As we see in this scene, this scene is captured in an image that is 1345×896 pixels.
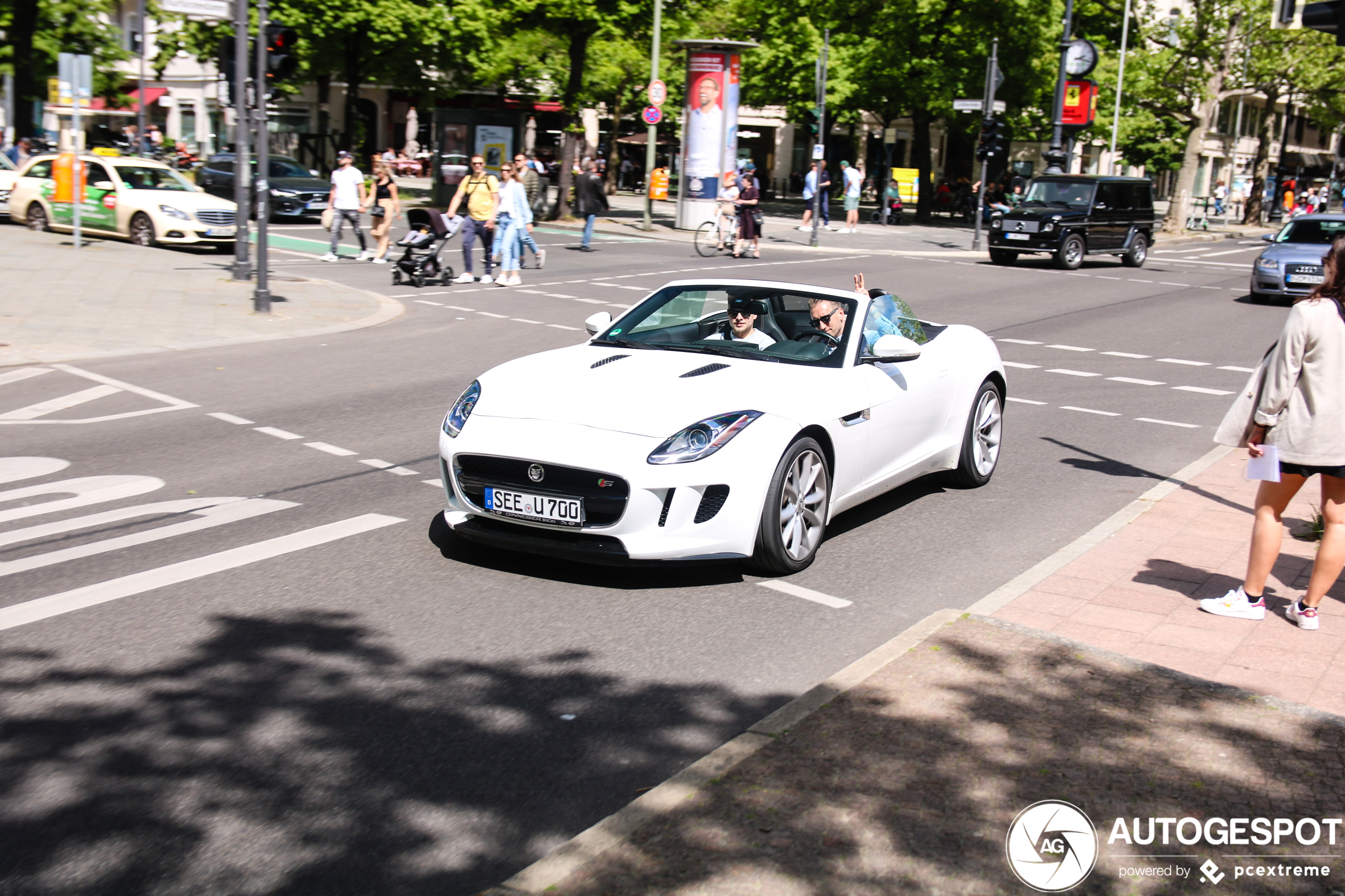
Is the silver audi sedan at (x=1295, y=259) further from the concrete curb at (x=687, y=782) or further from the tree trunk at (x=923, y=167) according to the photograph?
the tree trunk at (x=923, y=167)

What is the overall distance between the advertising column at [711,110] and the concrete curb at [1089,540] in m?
24.8

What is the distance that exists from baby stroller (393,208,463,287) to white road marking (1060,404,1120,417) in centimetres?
1034

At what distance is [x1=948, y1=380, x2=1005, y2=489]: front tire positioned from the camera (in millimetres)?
7941

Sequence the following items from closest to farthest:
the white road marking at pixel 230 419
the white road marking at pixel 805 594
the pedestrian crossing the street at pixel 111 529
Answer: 1. the pedestrian crossing the street at pixel 111 529
2. the white road marking at pixel 805 594
3. the white road marking at pixel 230 419

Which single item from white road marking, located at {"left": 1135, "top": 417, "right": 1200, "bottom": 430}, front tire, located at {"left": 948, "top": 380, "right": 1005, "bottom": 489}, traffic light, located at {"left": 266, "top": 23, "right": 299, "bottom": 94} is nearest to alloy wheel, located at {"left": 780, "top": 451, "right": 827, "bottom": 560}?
front tire, located at {"left": 948, "top": 380, "right": 1005, "bottom": 489}

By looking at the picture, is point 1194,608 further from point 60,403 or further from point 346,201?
point 346,201

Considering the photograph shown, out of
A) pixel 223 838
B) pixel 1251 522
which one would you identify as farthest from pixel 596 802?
pixel 1251 522

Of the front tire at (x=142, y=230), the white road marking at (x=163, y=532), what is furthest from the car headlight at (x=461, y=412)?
the front tire at (x=142, y=230)

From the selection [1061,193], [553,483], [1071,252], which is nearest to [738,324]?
[553,483]

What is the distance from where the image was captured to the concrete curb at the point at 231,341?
12016mm

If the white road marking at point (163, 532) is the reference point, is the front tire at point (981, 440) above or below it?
above

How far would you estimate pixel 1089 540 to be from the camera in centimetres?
679

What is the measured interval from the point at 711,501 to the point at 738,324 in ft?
5.43

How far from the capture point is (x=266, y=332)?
14070 millimetres
